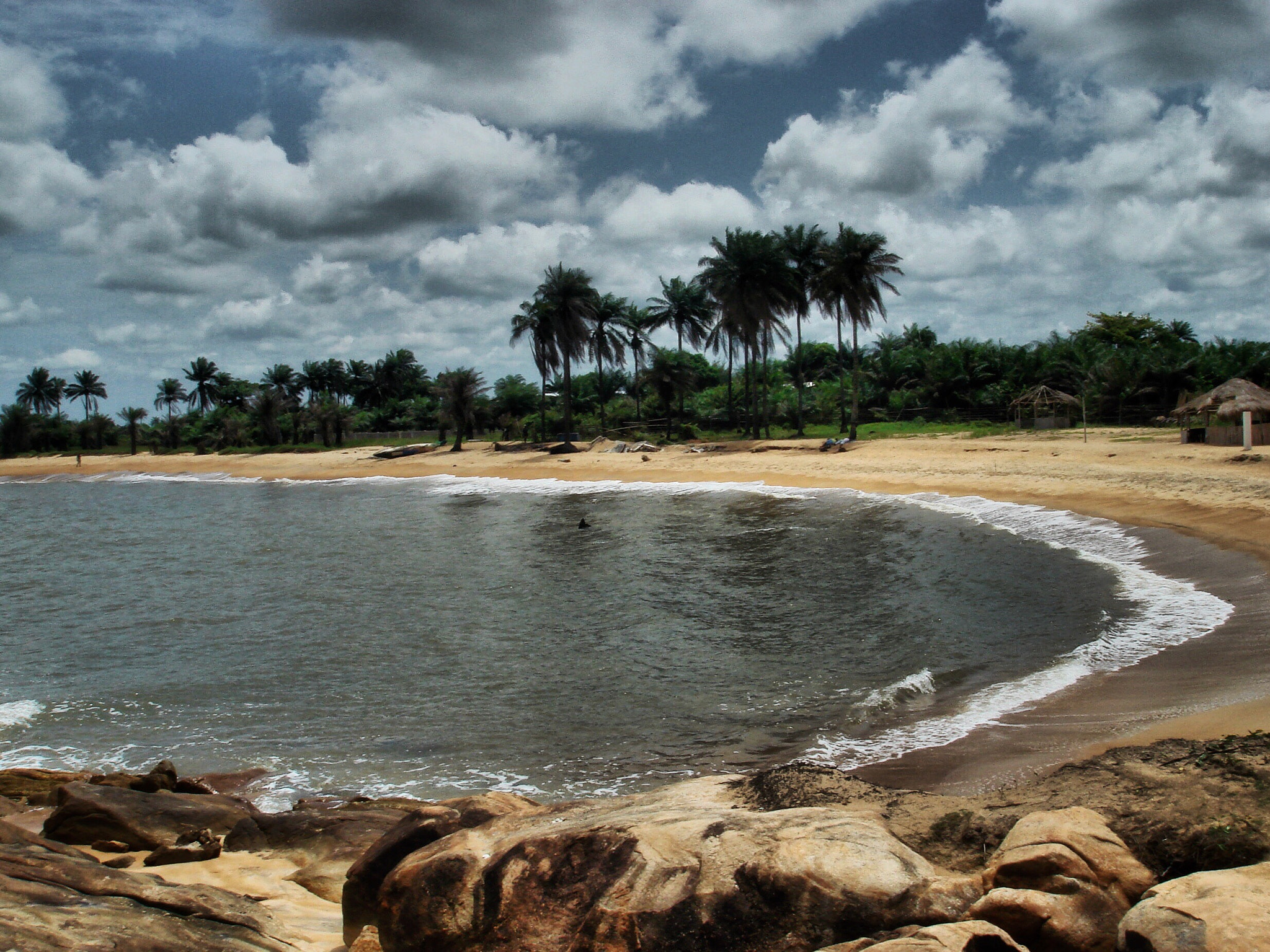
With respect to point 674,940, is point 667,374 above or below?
above

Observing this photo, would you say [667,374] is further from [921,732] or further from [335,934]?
[335,934]

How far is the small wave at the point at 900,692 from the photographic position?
820 cm

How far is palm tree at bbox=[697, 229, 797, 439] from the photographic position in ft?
144

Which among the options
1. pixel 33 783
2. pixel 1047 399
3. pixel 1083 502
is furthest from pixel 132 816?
pixel 1047 399

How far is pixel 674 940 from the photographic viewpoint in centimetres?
310

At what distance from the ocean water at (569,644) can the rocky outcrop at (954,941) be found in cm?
399

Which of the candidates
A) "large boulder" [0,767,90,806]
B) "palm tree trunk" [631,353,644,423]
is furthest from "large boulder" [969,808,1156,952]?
"palm tree trunk" [631,353,644,423]

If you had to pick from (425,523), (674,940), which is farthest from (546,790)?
(425,523)

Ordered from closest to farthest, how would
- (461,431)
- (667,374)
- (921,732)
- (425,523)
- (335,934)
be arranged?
(335,934) < (921,732) < (425,523) < (667,374) < (461,431)

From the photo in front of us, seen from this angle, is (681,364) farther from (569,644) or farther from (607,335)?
(569,644)

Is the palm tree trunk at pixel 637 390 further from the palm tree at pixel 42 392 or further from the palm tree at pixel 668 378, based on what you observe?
the palm tree at pixel 42 392

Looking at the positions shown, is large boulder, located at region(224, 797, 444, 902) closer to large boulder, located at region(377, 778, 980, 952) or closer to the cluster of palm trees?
large boulder, located at region(377, 778, 980, 952)

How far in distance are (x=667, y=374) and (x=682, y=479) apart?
17.6 m

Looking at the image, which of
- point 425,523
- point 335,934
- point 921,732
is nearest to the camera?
point 335,934
